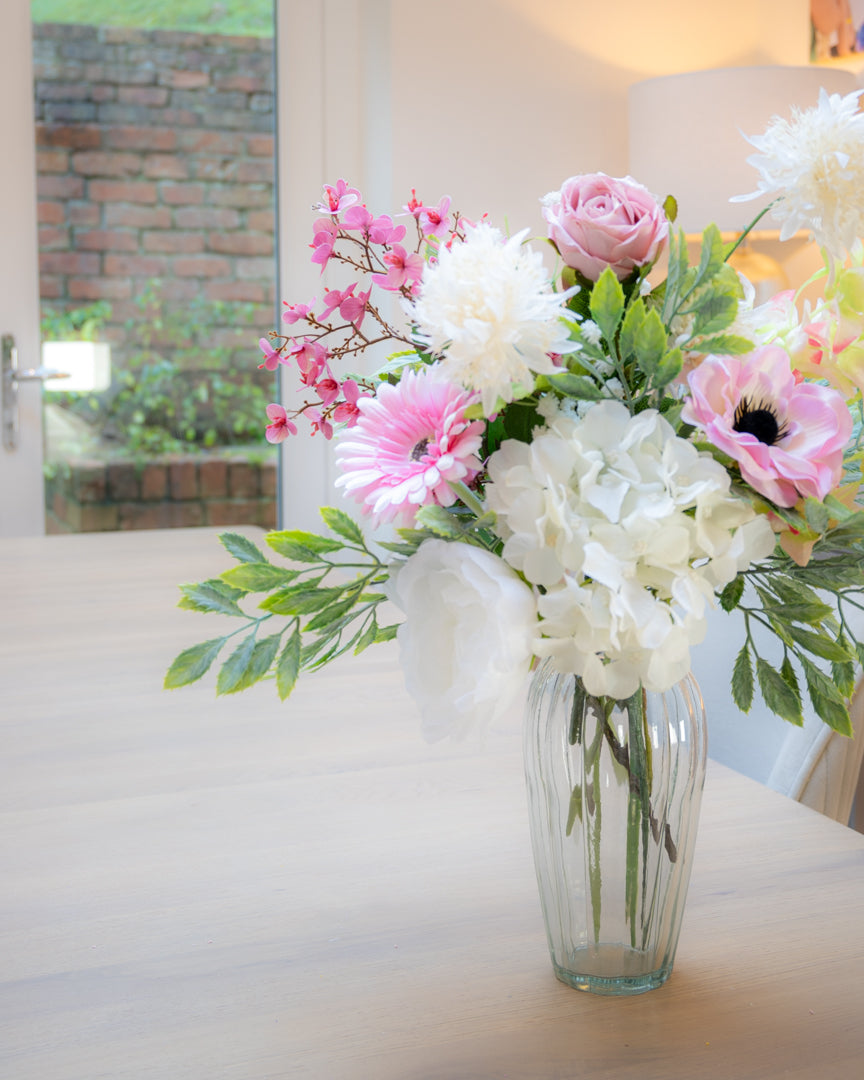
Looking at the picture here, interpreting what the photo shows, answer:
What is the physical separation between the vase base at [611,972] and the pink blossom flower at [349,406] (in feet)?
0.95

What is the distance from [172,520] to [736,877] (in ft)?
8.52

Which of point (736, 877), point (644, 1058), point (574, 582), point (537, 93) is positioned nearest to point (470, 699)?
point (574, 582)

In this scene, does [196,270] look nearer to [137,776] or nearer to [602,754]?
[137,776]

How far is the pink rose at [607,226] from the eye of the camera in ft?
1.69

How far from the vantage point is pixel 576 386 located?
492 mm

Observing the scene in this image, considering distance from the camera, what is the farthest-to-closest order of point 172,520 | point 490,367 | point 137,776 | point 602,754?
1. point 172,520
2. point 137,776
3. point 602,754
4. point 490,367

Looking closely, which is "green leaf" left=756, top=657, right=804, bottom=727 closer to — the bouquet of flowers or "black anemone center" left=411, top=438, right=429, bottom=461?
the bouquet of flowers

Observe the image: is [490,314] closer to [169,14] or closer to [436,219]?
[436,219]

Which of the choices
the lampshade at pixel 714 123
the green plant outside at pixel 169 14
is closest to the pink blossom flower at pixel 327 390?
the lampshade at pixel 714 123

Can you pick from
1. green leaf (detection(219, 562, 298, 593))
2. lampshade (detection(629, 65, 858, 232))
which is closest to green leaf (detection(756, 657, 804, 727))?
green leaf (detection(219, 562, 298, 593))

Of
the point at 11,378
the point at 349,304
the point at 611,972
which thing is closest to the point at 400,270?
the point at 349,304

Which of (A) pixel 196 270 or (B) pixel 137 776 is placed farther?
(A) pixel 196 270

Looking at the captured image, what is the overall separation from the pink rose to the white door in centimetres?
263

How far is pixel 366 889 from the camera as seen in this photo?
710mm
